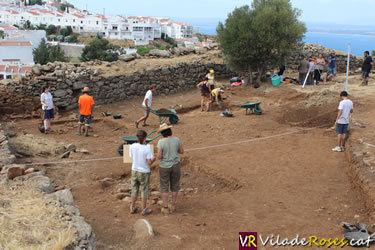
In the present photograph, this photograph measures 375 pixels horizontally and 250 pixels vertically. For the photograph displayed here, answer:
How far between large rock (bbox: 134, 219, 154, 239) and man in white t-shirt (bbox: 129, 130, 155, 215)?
31.7 inches

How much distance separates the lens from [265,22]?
18.5 meters

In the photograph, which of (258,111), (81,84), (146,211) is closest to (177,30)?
(81,84)

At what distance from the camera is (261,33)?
18.2 meters

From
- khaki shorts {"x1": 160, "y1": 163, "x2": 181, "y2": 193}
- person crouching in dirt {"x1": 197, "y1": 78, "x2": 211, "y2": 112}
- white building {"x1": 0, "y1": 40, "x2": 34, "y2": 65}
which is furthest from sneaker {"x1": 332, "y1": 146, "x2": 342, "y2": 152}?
white building {"x1": 0, "y1": 40, "x2": 34, "y2": 65}

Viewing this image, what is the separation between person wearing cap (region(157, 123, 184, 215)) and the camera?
272 inches

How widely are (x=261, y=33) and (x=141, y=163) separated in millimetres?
13022

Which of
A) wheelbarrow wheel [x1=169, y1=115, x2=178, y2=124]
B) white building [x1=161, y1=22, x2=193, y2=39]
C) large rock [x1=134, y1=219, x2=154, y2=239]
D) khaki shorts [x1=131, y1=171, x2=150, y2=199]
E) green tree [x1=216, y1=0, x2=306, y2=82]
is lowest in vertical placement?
large rock [x1=134, y1=219, x2=154, y2=239]

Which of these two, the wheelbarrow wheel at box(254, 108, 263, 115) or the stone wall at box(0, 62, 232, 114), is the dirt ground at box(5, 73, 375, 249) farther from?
the stone wall at box(0, 62, 232, 114)

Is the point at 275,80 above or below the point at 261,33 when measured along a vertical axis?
below

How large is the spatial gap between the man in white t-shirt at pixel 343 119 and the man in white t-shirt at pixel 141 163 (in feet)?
18.7

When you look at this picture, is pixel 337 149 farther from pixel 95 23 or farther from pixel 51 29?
pixel 51 29

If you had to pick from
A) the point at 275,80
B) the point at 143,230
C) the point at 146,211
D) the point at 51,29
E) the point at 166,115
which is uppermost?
the point at 51,29

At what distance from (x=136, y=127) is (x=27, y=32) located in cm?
8375

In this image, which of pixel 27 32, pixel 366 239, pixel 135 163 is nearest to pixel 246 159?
pixel 135 163
